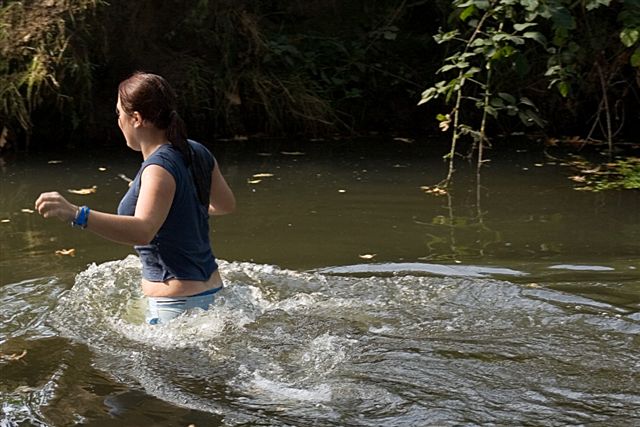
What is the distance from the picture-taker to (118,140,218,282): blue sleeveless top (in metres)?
4.33

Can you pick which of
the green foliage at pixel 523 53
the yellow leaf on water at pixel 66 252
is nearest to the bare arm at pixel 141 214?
the yellow leaf on water at pixel 66 252

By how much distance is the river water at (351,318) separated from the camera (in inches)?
155

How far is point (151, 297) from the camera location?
4559mm

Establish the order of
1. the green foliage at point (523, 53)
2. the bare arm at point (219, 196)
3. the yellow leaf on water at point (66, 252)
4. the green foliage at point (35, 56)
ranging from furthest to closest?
the green foliage at point (35, 56) → the green foliage at point (523, 53) → the yellow leaf on water at point (66, 252) → the bare arm at point (219, 196)

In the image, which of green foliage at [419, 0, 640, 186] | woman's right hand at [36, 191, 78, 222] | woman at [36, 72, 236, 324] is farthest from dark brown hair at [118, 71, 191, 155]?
green foliage at [419, 0, 640, 186]

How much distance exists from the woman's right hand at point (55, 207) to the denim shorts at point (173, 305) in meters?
0.78

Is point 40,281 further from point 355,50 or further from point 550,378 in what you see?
point 355,50

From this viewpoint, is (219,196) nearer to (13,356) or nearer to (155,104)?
(155,104)

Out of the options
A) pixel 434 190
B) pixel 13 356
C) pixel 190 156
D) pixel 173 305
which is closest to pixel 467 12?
pixel 434 190

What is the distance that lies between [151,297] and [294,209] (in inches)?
127

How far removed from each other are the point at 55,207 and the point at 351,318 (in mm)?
1728

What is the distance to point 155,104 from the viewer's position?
14.0ft

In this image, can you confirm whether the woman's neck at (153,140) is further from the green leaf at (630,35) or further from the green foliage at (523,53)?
the green leaf at (630,35)

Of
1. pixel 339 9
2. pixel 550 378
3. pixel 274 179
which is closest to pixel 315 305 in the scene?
pixel 550 378
